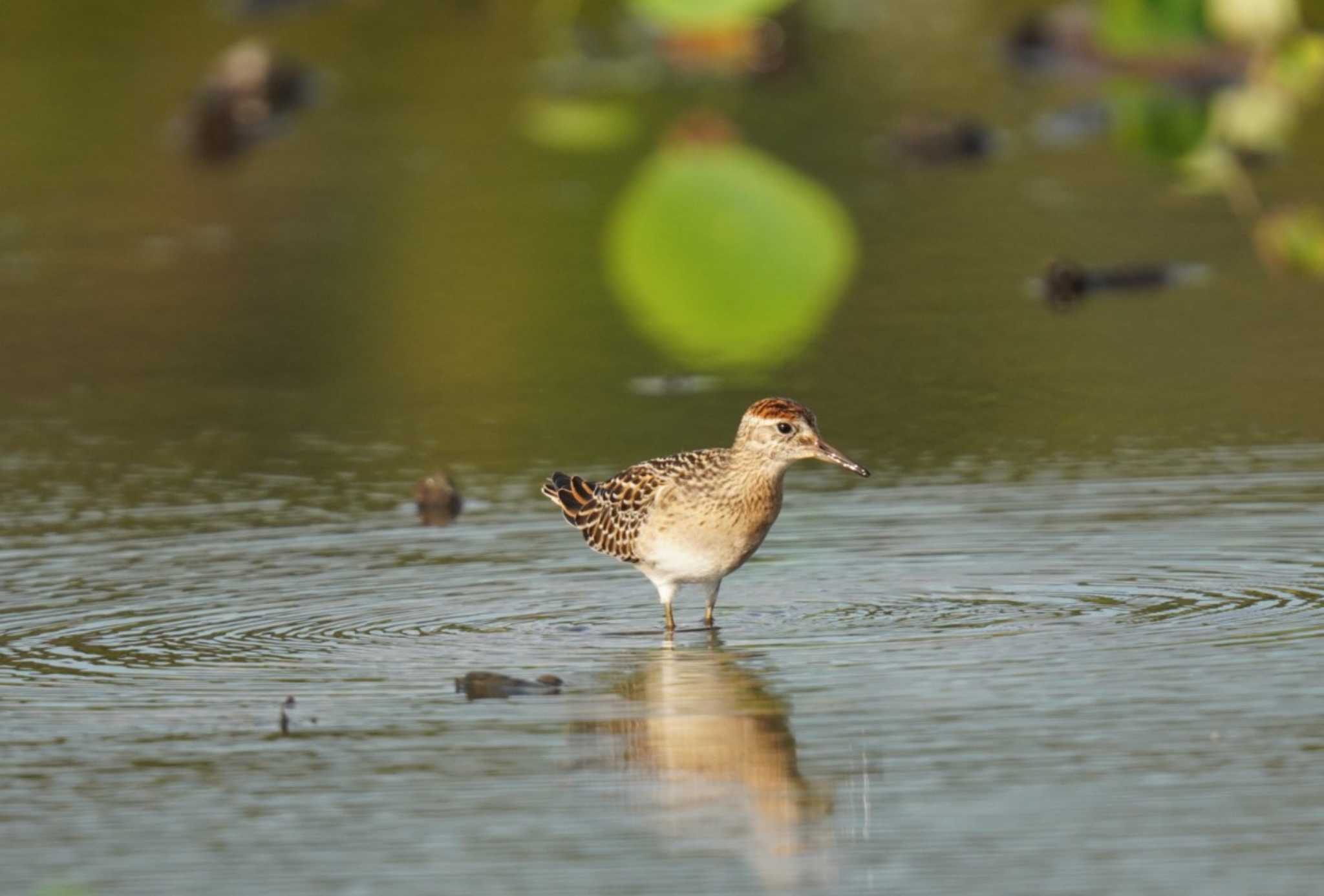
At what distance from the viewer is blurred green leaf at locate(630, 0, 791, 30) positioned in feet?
15.9

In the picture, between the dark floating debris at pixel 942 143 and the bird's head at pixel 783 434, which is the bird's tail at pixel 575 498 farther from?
the dark floating debris at pixel 942 143

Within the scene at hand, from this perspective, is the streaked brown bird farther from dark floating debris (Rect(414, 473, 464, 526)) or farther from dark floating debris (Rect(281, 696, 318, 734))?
dark floating debris (Rect(281, 696, 318, 734))

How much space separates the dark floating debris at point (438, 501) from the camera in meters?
12.0

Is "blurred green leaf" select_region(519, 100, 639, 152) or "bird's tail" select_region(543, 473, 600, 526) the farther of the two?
"blurred green leaf" select_region(519, 100, 639, 152)

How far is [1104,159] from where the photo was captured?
21812 millimetres

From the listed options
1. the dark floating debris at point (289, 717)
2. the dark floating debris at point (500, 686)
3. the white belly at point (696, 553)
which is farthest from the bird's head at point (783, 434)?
the dark floating debris at point (289, 717)

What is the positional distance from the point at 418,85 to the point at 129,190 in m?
6.49

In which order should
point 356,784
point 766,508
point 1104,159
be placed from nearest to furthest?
point 356,784, point 766,508, point 1104,159

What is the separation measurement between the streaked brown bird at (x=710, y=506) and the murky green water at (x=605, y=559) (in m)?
0.28

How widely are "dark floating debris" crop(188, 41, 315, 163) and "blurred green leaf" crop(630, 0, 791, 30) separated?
743 inches

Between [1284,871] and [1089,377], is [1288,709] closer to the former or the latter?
[1284,871]

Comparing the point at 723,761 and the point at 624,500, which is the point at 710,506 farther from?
the point at 723,761

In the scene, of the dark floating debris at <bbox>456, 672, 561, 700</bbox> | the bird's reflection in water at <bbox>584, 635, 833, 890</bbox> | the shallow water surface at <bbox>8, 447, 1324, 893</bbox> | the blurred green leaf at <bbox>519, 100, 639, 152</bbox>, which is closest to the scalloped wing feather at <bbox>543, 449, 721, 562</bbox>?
the shallow water surface at <bbox>8, 447, 1324, 893</bbox>

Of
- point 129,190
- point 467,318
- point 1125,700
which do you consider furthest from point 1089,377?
point 129,190
